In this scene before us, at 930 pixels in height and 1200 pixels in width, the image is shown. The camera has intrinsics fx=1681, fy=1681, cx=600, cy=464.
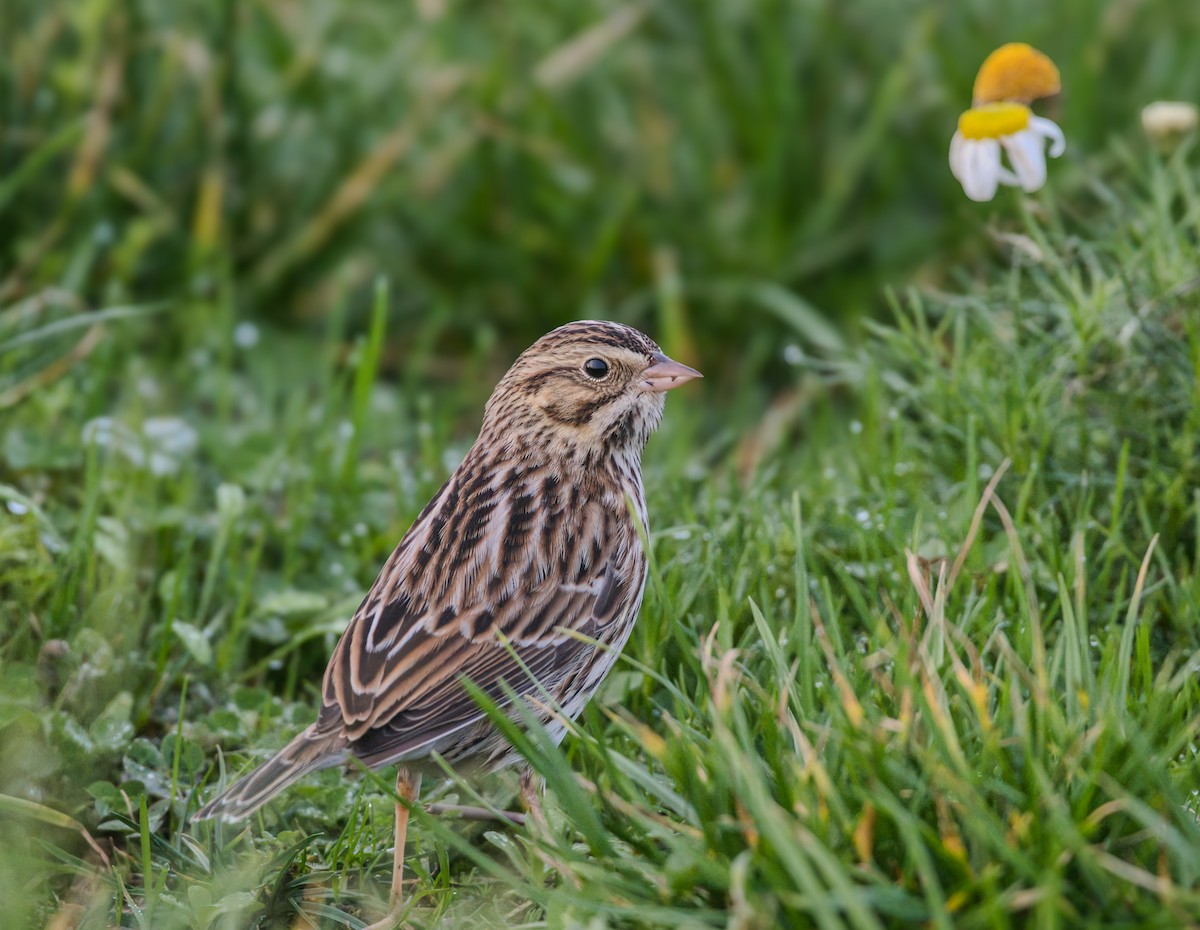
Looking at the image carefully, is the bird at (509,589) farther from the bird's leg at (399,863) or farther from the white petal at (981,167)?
the white petal at (981,167)

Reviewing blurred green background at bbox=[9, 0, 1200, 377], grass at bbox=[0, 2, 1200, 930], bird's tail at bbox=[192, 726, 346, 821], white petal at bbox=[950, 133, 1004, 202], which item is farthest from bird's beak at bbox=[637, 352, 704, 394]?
blurred green background at bbox=[9, 0, 1200, 377]

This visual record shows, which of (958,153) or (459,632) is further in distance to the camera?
(958,153)

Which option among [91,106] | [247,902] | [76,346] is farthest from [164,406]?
[247,902]

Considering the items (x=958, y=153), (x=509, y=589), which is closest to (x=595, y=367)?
(x=509, y=589)

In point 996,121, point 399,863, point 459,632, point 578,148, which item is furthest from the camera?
point 578,148

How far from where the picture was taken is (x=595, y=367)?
169 inches

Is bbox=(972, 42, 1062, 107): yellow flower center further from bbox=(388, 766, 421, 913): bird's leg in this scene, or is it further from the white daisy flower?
bbox=(388, 766, 421, 913): bird's leg

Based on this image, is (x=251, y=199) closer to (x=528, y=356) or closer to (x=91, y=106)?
(x=91, y=106)

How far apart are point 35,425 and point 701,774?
291cm

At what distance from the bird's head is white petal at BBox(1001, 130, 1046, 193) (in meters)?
0.96

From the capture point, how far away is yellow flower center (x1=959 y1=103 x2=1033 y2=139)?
4250 millimetres

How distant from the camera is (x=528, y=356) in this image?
14.4 ft

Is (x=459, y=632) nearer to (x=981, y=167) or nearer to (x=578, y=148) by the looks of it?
(x=981, y=167)

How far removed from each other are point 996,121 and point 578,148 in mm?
3031
